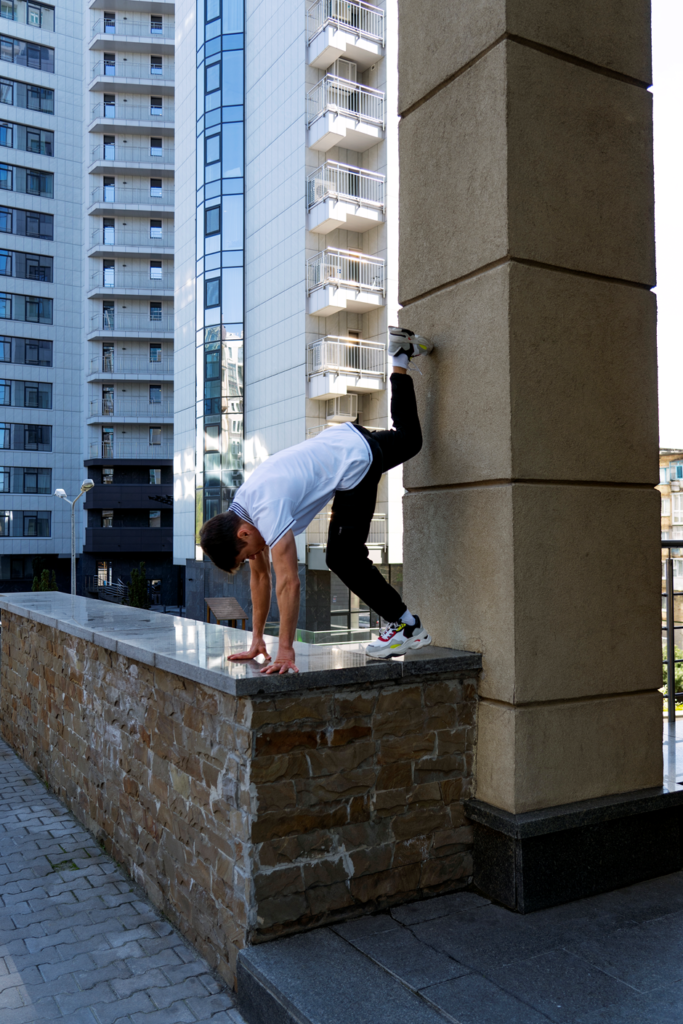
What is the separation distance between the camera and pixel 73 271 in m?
50.1

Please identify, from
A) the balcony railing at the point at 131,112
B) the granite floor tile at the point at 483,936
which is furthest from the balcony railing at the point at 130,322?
the granite floor tile at the point at 483,936

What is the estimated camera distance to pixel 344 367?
26078mm

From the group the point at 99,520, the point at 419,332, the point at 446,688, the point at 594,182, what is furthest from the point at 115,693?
the point at 99,520

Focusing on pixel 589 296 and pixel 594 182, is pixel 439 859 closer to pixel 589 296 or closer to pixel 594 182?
pixel 589 296

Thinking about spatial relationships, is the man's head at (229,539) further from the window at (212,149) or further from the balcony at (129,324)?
the balcony at (129,324)

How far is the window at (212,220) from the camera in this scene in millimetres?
30266

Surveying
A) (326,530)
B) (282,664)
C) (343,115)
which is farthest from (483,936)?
(343,115)

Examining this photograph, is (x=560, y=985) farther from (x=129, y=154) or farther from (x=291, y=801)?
(x=129, y=154)

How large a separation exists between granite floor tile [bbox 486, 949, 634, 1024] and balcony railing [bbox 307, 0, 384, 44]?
27.7 m

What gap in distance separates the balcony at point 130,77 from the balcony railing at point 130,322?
11919 millimetres

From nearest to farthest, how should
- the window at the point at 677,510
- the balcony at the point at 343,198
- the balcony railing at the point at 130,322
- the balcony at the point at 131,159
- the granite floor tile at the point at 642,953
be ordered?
the granite floor tile at the point at 642,953, the balcony at the point at 343,198, the window at the point at 677,510, the balcony at the point at 131,159, the balcony railing at the point at 130,322

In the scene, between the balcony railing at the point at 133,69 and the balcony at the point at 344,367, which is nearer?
the balcony at the point at 344,367

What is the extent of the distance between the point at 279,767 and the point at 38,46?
184ft

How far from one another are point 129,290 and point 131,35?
532 inches
